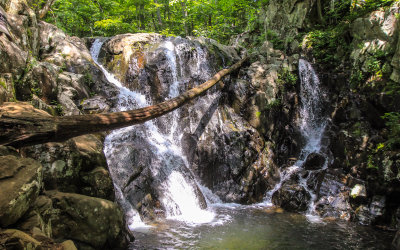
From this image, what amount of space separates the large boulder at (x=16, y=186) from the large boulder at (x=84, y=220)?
0.61 m

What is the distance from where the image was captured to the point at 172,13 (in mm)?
23422

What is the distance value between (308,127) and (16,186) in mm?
11252

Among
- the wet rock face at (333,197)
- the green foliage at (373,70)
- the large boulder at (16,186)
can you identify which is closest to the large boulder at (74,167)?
the large boulder at (16,186)

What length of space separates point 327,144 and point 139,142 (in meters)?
8.01

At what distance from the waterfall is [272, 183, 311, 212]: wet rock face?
2.65 metres

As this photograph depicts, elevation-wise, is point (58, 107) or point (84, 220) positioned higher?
point (58, 107)

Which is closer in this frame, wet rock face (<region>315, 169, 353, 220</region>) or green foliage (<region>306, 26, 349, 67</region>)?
wet rock face (<region>315, 169, 353, 220</region>)

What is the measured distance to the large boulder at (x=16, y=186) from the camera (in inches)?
111

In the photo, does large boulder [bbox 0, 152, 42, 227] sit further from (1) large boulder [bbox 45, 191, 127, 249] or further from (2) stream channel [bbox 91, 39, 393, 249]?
(2) stream channel [bbox 91, 39, 393, 249]

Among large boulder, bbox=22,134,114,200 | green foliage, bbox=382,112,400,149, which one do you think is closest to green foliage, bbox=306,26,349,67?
green foliage, bbox=382,112,400,149

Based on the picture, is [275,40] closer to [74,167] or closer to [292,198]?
[292,198]

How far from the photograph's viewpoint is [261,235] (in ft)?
19.5

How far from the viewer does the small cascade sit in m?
9.17

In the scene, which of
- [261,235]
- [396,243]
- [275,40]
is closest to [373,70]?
[396,243]
